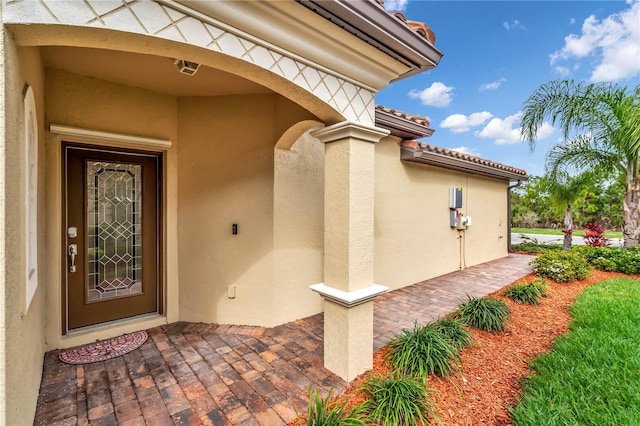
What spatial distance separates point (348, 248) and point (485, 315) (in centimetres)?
307

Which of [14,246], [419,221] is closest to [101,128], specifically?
[14,246]

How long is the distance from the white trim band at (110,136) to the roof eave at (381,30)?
11.1 ft

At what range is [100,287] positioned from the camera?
14.3 feet

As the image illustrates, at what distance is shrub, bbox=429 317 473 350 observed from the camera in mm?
3893

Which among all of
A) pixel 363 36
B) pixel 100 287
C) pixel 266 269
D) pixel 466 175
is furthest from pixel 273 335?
pixel 466 175

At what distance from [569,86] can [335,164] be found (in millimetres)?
9626

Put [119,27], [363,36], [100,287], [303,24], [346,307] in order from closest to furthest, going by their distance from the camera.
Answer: [119,27] → [303,24] → [363,36] → [346,307] → [100,287]

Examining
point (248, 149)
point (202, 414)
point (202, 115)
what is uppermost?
point (202, 115)

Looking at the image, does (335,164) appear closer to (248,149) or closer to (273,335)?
(248,149)

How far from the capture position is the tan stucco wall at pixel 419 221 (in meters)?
6.58

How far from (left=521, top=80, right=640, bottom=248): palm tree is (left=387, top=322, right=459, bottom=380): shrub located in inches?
337

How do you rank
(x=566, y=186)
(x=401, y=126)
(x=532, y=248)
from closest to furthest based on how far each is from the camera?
(x=401, y=126) < (x=566, y=186) < (x=532, y=248)

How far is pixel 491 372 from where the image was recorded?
3436 mm

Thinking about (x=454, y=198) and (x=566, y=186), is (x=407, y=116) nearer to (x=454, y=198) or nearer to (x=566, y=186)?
(x=454, y=198)
